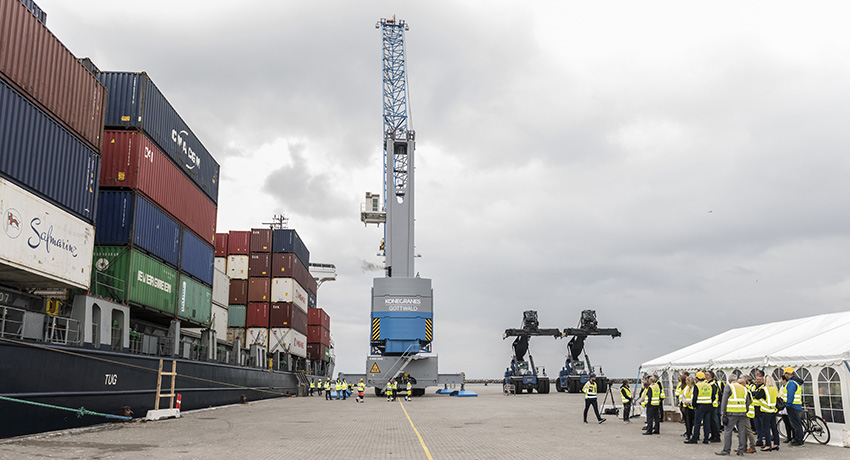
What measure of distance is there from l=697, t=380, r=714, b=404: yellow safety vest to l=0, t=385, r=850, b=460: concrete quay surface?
93cm

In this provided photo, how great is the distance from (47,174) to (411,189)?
25968 millimetres

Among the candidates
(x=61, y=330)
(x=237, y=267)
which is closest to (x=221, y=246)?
(x=237, y=267)

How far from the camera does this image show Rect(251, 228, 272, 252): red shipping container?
40875 mm

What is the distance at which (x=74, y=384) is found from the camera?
14875 millimetres

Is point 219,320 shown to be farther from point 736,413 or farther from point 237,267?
point 736,413

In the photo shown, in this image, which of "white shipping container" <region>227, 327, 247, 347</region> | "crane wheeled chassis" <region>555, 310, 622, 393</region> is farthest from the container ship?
"crane wheeled chassis" <region>555, 310, 622, 393</region>

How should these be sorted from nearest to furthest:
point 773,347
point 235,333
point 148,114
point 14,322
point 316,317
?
point 14,322 → point 773,347 → point 148,114 → point 235,333 → point 316,317

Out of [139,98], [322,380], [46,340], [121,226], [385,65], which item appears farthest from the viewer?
[322,380]

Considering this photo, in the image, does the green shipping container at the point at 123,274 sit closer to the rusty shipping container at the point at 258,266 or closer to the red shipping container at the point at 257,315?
the red shipping container at the point at 257,315

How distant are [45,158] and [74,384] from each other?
5.48 m

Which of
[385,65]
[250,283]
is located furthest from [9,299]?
[385,65]

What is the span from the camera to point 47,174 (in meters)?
14.8

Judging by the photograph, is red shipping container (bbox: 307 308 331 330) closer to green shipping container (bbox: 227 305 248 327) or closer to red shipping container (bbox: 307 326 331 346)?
red shipping container (bbox: 307 326 331 346)

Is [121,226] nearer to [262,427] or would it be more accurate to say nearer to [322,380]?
[262,427]
